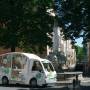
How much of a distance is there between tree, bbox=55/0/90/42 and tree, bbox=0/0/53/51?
19.1 m

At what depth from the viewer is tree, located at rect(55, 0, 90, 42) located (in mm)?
29484

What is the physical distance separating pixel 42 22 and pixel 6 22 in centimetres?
397


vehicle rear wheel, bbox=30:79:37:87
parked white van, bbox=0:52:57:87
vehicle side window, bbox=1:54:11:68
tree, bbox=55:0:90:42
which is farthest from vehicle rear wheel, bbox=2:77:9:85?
tree, bbox=55:0:90:42

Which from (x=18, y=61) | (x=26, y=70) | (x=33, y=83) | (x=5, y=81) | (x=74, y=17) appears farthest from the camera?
(x=5, y=81)

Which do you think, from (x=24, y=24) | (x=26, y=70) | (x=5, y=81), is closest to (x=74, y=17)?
(x=26, y=70)

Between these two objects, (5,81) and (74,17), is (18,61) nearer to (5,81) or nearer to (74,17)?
(5,81)

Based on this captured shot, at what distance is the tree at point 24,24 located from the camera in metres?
49.9

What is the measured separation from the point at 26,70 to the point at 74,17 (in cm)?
1025

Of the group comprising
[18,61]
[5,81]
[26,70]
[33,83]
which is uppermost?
[18,61]

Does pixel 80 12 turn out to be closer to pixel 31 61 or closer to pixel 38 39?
pixel 31 61

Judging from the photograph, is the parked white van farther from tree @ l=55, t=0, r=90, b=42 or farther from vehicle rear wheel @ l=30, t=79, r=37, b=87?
tree @ l=55, t=0, r=90, b=42

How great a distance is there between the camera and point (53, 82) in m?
38.2

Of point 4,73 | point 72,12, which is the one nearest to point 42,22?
point 4,73

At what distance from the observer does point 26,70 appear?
127 feet
